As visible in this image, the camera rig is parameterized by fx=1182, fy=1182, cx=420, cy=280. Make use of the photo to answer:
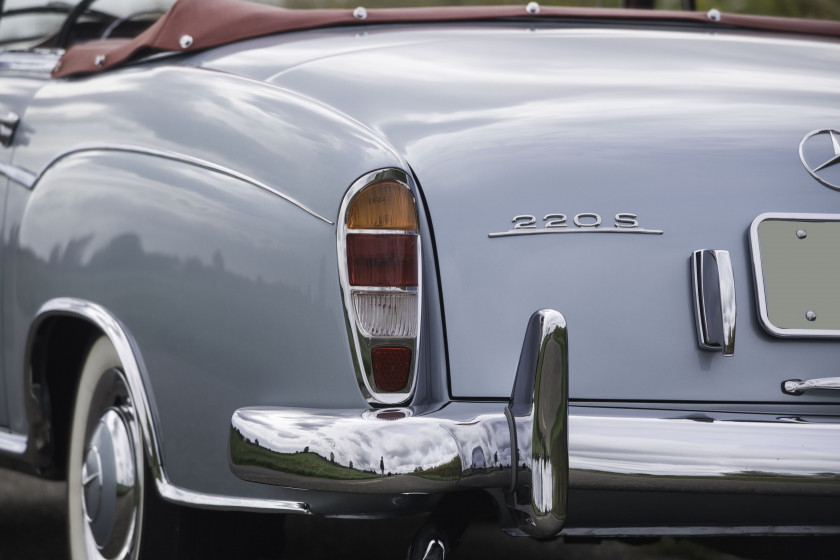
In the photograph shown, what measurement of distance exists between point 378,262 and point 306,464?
37 centimetres

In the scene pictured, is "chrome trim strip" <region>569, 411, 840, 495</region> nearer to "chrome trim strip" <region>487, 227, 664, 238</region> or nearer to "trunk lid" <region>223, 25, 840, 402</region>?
"trunk lid" <region>223, 25, 840, 402</region>

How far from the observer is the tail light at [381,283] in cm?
203

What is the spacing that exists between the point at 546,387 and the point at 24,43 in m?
2.92

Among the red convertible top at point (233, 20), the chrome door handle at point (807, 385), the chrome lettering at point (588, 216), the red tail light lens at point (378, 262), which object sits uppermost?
the red convertible top at point (233, 20)

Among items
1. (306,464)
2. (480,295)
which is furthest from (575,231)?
(306,464)

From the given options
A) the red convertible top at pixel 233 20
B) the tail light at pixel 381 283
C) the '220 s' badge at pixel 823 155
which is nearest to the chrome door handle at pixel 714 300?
the '220 s' badge at pixel 823 155

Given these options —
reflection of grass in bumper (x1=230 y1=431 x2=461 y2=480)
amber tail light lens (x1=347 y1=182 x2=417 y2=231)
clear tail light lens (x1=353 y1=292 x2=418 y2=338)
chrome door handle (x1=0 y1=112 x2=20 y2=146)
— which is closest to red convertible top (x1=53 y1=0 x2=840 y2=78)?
chrome door handle (x1=0 y1=112 x2=20 y2=146)

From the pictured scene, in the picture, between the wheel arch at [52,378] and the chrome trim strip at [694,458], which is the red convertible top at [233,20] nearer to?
the wheel arch at [52,378]

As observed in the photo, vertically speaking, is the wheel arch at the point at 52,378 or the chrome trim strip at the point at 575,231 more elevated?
the chrome trim strip at the point at 575,231

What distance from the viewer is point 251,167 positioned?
7.07 ft

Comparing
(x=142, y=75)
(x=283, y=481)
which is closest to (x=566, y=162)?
(x=283, y=481)

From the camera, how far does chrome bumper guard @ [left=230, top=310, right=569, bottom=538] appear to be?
1.86 meters

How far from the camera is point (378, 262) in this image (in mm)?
2045

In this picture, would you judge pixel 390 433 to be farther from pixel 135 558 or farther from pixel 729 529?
pixel 135 558
